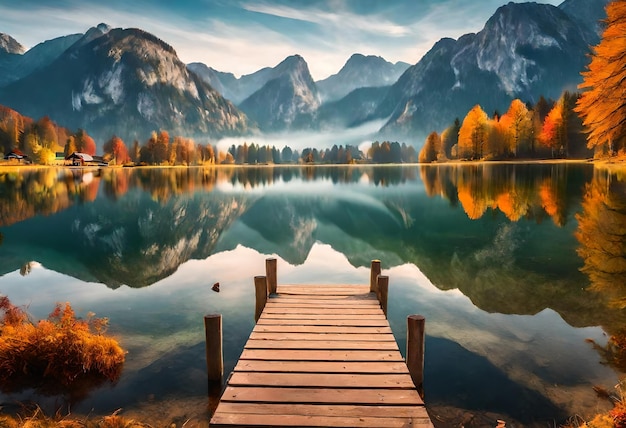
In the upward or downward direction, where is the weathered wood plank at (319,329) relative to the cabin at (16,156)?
downward

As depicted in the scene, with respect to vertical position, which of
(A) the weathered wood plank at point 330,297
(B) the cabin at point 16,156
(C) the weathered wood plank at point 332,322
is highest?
(B) the cabin at point 16,156

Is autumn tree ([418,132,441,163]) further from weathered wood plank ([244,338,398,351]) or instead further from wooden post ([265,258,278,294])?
weathered wood plank ([244,338,398,351])

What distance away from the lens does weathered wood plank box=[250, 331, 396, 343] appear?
12.1m

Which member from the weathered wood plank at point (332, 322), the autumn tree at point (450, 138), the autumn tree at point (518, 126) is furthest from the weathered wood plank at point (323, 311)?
the autumn tree at point (450, 138)

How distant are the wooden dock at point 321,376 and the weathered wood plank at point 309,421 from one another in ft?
0.06

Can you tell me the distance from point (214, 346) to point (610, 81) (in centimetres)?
A: 4234

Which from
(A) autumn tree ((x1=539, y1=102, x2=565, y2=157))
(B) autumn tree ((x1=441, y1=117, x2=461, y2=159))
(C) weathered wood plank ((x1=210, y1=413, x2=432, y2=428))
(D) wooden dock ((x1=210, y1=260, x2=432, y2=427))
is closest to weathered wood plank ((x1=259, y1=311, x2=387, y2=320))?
(D) wooden dock ((x1=210, y1=260, x2=432, y2=427))

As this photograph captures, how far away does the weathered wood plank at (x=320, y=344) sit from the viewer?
11.5 meters

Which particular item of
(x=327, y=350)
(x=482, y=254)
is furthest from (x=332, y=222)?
(x=327, y=350)

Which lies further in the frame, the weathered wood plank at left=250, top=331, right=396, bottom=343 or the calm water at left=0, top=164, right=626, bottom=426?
the weathered wood plank at left=250, top=331, right=396, bottom=343

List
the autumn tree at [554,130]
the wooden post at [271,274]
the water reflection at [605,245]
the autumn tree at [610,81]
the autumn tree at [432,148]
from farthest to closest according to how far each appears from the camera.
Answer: the autumn tree at [432,148] → the autumn tree at [554,130] → the autumn tree at [610,81] → the water reflection at [605,245] → the wooden post at [271,274]

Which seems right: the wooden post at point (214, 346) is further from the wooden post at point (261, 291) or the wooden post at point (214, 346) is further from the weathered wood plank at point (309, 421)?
the wooden post at point (261, 291)

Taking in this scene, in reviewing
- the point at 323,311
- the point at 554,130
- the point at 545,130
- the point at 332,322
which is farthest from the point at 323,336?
the point at 545,130

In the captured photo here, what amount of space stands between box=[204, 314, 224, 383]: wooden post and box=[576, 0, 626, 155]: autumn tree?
138ft
